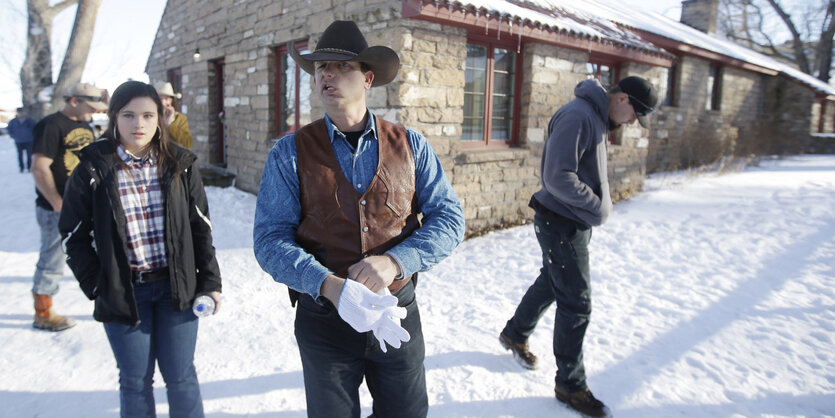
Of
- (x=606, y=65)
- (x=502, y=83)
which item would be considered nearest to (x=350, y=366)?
(x=502, y=83)

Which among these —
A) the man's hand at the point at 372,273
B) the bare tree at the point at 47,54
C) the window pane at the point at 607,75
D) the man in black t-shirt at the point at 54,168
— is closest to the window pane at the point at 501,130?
the window pane at the point at 607,75

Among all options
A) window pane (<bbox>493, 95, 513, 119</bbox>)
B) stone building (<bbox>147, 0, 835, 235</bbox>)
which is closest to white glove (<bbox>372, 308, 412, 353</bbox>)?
stone building (<bbox>147, 0, 835, 235</bbox>)

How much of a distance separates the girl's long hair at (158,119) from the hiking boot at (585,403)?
91.8 inches

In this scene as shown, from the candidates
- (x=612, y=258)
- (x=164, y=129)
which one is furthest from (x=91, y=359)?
(x=612, y=258)

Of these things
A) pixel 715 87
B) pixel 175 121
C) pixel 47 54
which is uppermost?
pixel 715 87

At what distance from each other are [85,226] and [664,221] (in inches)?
266

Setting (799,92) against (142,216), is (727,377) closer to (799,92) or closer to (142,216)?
(142,216)

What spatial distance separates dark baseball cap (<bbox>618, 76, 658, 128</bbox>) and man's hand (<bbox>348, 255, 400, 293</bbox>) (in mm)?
2014

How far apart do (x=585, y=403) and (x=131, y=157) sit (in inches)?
102

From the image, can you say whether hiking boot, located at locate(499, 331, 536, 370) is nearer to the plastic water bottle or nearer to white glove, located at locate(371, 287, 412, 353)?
white glove, located at locate(371, 287, 412, 353)

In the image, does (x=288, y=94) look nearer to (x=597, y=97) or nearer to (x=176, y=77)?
(x=176, y=77)

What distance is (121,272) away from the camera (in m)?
1.96

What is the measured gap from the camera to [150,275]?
204 cm

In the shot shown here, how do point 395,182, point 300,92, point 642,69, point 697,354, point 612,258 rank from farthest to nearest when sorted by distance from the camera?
point 642,69, point 300,92, point 612,258, point 697,354, point 395,182
